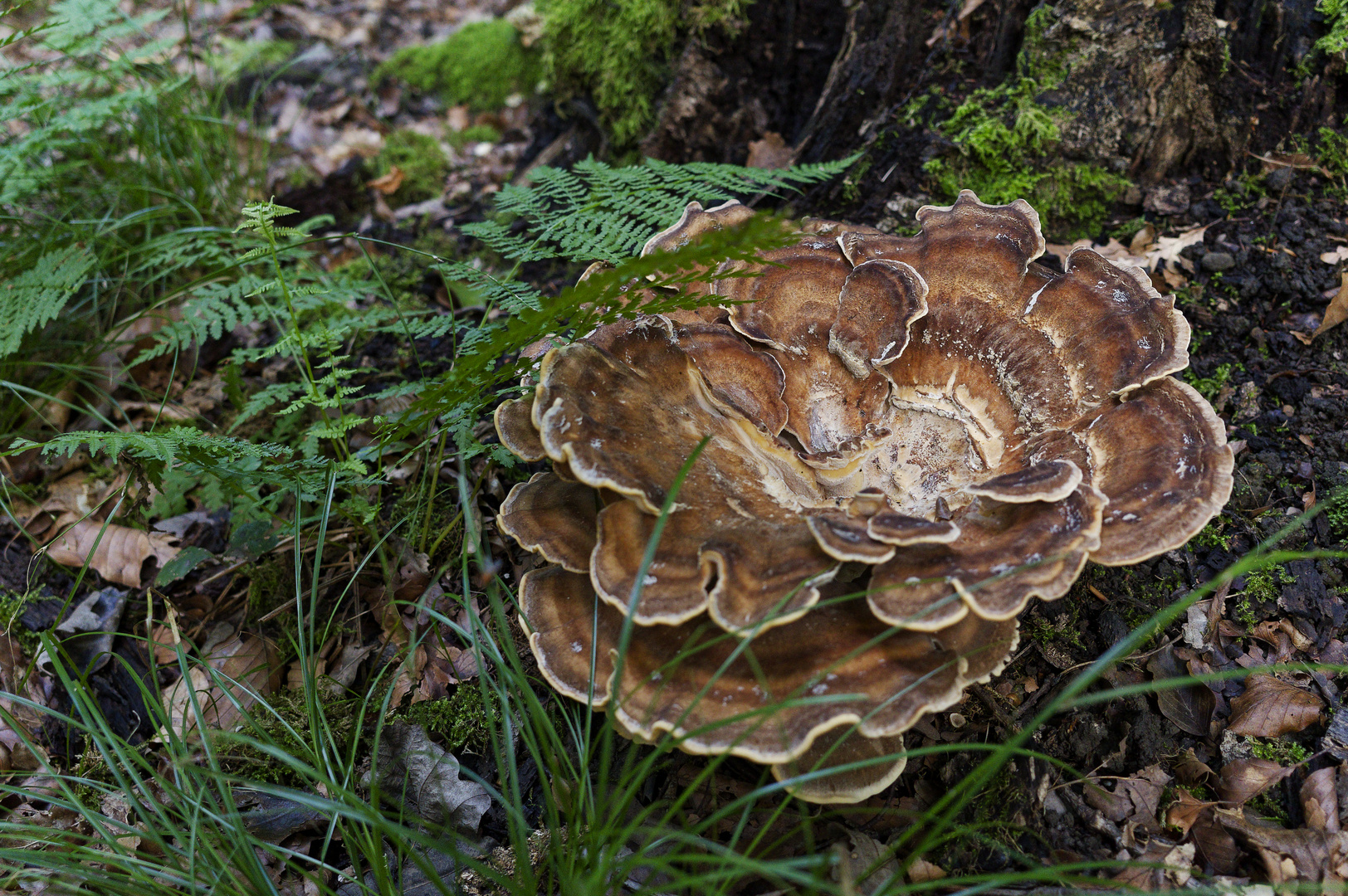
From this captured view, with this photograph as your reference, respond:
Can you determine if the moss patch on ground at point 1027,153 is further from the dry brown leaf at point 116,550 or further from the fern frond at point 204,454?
the dry brown leaf at point 116,550

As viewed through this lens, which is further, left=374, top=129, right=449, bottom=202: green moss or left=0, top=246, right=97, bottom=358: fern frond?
left=374, top=129, right=449, bottom=202: green moss

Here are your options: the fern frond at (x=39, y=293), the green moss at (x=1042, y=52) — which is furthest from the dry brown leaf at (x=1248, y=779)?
the fern frond at (x=39, y=293)

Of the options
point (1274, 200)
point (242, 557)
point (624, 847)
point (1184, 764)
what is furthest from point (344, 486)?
point (1274, 200)

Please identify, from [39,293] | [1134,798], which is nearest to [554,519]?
[1134,798]

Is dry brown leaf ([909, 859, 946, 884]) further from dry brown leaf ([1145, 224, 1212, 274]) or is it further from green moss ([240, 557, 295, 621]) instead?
dry brown leaf ([1145, 224, 1212, 274])

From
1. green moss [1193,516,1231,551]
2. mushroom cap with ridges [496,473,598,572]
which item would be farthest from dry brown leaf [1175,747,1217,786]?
mushroom cap with ridges [496,473,598,572]

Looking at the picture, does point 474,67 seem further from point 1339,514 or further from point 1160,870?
point 1160,870
